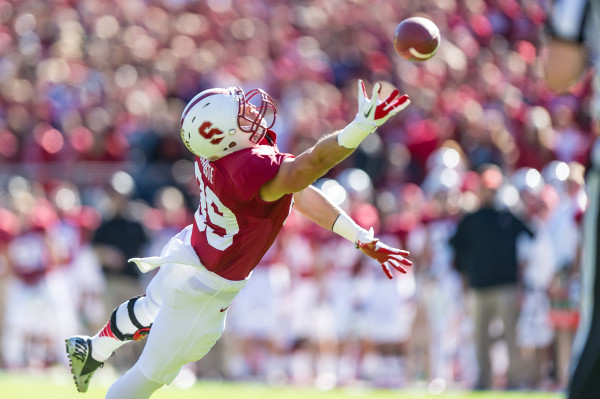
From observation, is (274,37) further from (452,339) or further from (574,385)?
(574,385)

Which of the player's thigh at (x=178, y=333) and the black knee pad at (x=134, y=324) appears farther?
the black knee pad at (x=134, y=324)

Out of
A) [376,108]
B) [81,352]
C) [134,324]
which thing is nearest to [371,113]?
[376,108]

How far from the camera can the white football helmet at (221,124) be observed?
5.05 meters

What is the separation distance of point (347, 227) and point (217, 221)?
60cm

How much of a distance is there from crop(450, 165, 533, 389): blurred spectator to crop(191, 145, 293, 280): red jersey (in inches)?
199

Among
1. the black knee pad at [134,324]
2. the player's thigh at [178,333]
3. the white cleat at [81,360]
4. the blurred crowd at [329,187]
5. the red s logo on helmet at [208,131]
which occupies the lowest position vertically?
the blurred crowd at [329,187]

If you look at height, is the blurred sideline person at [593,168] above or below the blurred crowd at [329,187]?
above

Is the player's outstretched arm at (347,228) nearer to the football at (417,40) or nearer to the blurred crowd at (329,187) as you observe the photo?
the football at (417,40)

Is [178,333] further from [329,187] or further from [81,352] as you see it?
[329,187]

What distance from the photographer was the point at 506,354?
10047mm

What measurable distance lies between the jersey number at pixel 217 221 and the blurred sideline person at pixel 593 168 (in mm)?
1856

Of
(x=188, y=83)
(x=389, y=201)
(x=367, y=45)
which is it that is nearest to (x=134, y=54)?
(x=188, y=83)

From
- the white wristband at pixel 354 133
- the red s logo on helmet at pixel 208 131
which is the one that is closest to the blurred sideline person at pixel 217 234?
the red s logo on helmet at pixel 208 131

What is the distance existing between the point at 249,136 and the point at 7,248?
7.58 m
